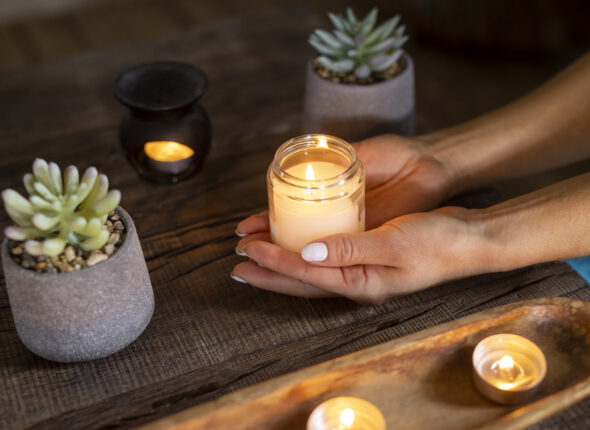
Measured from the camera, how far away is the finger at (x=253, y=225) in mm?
880

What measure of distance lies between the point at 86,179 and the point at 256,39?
30.9 inches

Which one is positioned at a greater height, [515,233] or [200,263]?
[515,233]

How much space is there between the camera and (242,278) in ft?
2.70

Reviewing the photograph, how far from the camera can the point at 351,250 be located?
759mm

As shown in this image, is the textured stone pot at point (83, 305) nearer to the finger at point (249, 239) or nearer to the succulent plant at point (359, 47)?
the finger at point (249, 239)

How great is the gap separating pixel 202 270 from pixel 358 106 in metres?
0.34

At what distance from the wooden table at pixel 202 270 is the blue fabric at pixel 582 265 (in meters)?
0.07

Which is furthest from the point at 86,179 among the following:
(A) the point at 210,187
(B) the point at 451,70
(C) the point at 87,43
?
(C) the point at 87,43

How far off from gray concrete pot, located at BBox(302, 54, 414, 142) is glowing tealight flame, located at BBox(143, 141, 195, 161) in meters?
0.20

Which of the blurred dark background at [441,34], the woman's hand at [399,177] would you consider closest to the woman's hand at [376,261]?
the woman's hand at [399,177]

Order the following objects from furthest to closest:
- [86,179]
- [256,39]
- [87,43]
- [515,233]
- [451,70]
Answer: [87,43]
[451,70]
[256,39]
[515,233]
[86,179]

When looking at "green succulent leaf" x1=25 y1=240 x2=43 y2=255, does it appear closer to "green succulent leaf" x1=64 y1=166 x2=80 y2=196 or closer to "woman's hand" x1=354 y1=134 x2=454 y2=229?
"green succulent leaf" x1=64 y1=166 x2=80 y2=196

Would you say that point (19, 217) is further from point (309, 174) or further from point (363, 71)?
point (363, 71)

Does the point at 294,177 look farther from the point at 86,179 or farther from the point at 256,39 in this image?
the point at 256,39
